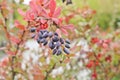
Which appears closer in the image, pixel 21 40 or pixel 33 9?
pixel 33 9

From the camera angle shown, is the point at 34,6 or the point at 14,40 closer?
the point at 34,6

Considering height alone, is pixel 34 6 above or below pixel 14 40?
above

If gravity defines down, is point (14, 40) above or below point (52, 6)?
below

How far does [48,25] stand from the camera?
50.7 inches

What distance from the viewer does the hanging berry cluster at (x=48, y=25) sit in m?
1.23

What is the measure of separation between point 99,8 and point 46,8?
8.28 meters

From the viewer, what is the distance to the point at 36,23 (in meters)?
1.37

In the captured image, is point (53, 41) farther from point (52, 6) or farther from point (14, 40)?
point (14, 40)

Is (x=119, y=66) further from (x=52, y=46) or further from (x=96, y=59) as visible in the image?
(x=52, y=46)

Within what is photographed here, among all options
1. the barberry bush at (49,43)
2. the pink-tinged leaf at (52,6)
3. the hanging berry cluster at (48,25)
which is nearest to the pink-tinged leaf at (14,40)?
the barberry bush at (49,43)

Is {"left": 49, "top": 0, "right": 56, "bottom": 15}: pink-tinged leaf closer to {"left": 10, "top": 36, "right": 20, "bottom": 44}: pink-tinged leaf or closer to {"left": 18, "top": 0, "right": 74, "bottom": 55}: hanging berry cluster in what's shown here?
{"left": 18, "top": 0, "right": 74, "bottom": 55}: hanging berry cluster

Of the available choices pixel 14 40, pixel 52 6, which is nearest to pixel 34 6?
pixel 52 6

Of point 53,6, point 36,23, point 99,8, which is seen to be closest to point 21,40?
point 36,23

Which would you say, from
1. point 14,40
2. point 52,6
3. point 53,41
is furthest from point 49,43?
point 14,40
